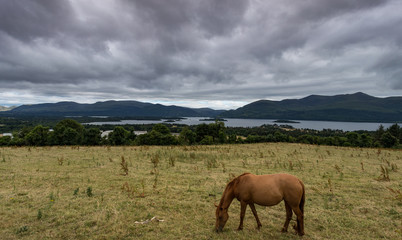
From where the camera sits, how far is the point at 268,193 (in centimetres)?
536

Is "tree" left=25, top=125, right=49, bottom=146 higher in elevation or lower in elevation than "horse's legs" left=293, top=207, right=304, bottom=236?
lower

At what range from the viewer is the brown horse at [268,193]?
209 inches

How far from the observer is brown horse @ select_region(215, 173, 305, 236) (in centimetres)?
532

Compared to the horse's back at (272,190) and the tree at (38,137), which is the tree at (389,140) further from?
the tree at (38,137)

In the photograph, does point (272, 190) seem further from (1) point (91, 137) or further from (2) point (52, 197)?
(1) point (91, 137)

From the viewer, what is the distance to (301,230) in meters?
5.50

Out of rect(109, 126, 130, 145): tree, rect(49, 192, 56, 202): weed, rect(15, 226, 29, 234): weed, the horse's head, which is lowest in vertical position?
rect(109, 126, 130, 145): tree

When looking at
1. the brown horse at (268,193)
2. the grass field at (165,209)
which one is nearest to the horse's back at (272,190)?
the brown horse at (268,193)

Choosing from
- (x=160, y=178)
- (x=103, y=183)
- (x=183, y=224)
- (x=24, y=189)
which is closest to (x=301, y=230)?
(x=183, y=224)

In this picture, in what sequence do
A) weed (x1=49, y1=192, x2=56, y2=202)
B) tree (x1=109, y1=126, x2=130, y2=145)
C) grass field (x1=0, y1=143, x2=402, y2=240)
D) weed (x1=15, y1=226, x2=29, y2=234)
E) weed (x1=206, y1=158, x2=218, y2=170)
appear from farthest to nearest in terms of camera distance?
tree (x1=109, y1=126, x2=130, y2=145) < weed (x1=206, y1=158, x2=218, y2=170) < weed (x1=49, y1=192, x2=56, y2=202) < grass field (x1=0, y1=143, x2=402, y2=240) < weed (x1=15, y1=226, x2=29, y2=234)

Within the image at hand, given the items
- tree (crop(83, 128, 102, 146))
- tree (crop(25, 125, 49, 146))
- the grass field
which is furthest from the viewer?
tree (crop(83, 128, 102, 146))

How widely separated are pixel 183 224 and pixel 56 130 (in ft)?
164

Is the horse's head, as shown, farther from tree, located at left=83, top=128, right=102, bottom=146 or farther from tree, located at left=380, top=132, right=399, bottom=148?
tree, located at left=380, top=132, right=399, bottom=148

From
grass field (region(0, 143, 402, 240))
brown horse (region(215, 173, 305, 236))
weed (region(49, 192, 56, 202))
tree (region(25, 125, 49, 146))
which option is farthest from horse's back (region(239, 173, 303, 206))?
tree (region(25, 125, 49, 146))
